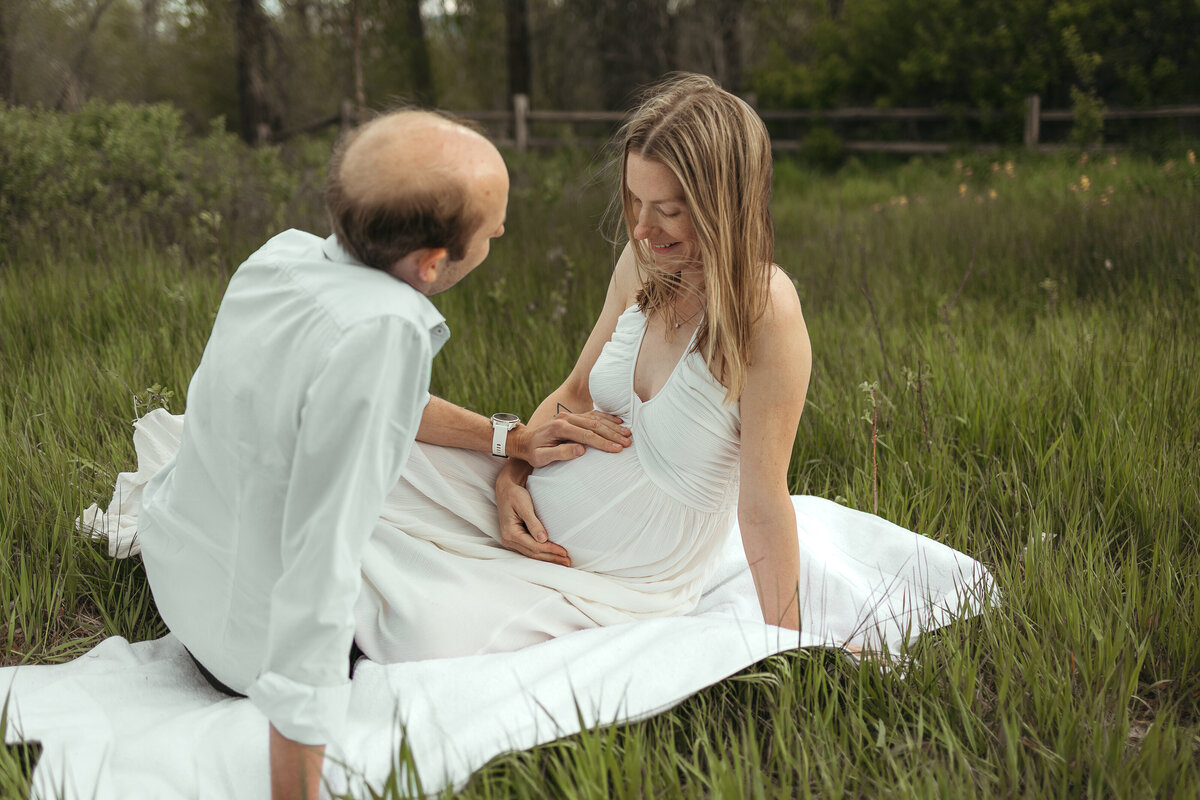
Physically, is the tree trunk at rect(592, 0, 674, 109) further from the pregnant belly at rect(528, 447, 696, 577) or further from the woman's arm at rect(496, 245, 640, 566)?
the pregnant belly at rect(528, 447, 696, 577)

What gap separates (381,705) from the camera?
6.10 feet

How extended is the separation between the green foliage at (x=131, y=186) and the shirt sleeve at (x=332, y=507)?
374cm

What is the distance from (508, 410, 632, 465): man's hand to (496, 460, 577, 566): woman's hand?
0.09m

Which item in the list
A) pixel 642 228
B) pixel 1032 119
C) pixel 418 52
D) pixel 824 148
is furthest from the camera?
pixel 418 52

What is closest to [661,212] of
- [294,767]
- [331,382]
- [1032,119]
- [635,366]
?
[635,366]

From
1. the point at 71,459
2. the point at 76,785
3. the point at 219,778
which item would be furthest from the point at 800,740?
the point at 71,459

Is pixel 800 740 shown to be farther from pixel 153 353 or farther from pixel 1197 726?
pixel 153 353

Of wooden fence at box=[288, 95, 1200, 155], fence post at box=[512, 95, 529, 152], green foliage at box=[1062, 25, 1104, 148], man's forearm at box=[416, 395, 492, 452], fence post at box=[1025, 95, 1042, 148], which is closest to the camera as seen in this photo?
man's forearm at box=[416, 395, 492, 452]

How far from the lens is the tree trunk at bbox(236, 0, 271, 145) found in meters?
13.6

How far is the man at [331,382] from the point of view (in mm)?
1447

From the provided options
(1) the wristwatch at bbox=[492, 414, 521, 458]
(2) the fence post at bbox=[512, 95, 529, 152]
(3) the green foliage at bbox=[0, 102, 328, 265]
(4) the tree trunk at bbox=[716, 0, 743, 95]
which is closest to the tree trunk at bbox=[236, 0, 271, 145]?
(2) the fence post at bbox=[512, 95, 529, 152]

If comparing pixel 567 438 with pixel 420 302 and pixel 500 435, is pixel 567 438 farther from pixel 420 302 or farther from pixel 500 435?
pixel 420 302

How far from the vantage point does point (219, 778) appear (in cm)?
175

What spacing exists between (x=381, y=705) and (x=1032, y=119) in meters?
14.4
